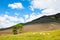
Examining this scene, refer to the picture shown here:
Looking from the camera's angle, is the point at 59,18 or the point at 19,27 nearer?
the point at 19,27

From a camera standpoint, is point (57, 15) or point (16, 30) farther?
point (57, 15)

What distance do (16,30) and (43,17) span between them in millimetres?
101041

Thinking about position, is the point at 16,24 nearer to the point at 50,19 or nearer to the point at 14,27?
the point at 14,27

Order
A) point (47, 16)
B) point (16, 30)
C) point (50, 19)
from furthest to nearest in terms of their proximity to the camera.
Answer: point (47, 16), point (50, 19), point (16, 30)

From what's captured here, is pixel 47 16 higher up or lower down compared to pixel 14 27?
higher up

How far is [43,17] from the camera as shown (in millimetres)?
193125

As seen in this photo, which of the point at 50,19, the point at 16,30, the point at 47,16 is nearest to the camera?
the point at 16,30

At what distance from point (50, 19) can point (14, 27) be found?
9034 centimetres

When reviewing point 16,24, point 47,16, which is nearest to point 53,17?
point 47,16

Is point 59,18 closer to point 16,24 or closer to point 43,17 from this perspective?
point 43,17

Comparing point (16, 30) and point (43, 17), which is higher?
point (43, 17)

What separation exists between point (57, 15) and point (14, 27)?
109 m

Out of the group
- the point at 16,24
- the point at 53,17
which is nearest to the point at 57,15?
the point at 53,17

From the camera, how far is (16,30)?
94.1m
